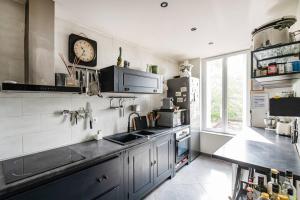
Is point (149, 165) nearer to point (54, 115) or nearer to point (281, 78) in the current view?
point (54, 115)

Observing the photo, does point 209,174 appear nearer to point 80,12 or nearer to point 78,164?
point 78,164

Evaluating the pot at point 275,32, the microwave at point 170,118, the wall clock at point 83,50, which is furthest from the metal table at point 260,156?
the wall clock at point 83,50

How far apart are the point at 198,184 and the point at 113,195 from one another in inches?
58.9

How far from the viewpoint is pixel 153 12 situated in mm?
1693

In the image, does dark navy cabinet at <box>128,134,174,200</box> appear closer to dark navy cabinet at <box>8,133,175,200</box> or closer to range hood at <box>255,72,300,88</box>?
dark navy cabinet at <box>8,133,175,200</box>

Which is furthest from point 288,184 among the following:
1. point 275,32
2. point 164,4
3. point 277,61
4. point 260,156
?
point 164,4

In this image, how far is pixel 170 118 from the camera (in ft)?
9.29

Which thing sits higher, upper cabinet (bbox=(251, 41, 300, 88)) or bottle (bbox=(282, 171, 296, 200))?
upper cabinet (bbox=(251, 41, 300, 88))

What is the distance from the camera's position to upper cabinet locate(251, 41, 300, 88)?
127 cm

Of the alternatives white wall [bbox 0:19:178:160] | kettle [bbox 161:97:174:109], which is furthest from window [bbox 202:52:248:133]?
white wall [bbox 0:19:178:160]

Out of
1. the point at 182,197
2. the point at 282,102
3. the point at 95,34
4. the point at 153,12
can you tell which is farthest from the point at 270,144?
the point at 95,34

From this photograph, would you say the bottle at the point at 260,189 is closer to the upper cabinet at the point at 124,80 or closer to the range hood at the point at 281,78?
the range hood at the point at 281,78

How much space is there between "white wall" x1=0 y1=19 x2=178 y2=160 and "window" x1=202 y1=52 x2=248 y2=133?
2.07 meters

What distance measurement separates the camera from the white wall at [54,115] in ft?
4.68
